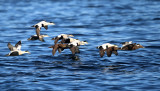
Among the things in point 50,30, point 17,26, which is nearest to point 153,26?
point 50,30

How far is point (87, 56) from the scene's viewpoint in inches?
726

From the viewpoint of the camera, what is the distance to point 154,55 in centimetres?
1812

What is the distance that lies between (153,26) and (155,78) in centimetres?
1470

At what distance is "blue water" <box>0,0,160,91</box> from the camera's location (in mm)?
13477

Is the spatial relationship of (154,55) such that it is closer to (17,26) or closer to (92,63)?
A: (92,63)

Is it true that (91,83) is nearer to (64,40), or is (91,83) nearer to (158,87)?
(158,87)

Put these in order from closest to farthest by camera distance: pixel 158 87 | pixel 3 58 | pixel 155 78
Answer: pixel 158 87, pixel 155 78, pixel 3 58

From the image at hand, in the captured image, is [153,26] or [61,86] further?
[153,26]

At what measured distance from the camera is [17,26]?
29797mm

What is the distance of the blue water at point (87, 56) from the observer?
44.2ft

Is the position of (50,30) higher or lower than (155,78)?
higher

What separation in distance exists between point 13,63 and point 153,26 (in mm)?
13923

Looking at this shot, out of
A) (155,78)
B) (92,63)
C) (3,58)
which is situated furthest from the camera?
(3,58)

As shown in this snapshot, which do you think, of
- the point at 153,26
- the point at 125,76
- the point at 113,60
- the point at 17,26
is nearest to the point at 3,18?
the point at 17,26
